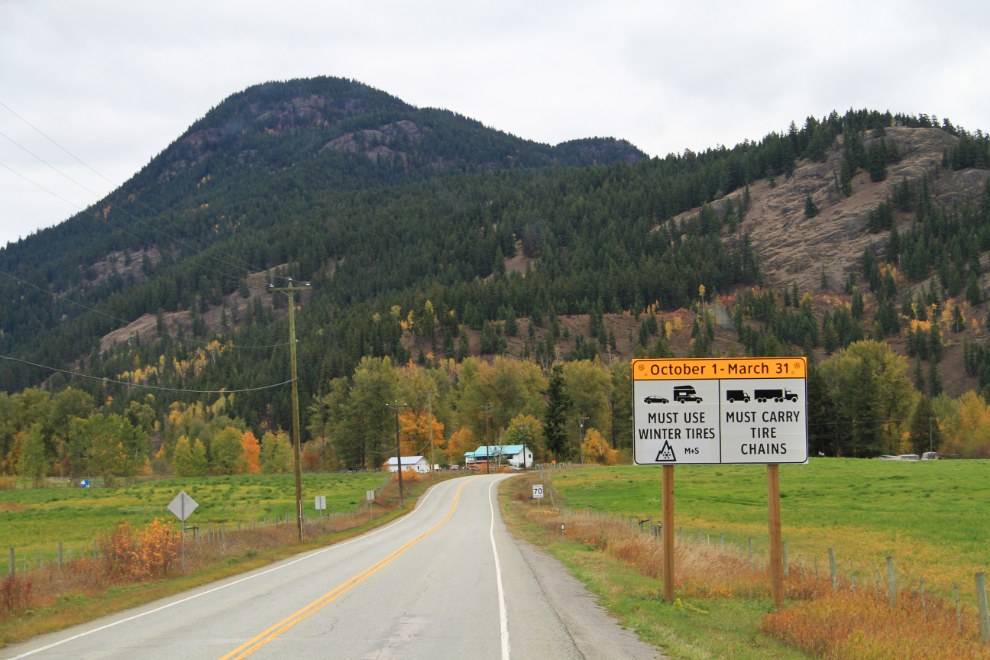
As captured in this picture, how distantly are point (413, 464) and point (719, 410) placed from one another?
315ft

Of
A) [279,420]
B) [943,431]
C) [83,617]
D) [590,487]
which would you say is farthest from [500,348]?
[83,617]

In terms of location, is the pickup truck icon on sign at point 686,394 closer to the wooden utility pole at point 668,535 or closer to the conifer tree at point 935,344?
the wooden utility pole at point 668,535

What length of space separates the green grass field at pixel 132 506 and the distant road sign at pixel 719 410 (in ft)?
84.5

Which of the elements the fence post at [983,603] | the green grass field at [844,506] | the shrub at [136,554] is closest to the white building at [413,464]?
the green grass field at [844,506]

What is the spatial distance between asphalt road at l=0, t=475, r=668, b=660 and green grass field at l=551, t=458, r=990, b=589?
12740 mm

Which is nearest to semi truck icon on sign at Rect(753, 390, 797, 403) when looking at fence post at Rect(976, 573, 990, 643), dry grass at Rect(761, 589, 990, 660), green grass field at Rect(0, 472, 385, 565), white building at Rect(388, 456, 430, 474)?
dry grass at Rect(761, 589, 990, 660)

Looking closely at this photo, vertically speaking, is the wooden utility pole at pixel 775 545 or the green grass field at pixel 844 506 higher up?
the wooden utility pole at pixel 775 545

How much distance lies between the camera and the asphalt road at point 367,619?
34.0 feet

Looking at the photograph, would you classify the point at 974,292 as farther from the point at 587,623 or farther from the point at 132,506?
the point at 587,623

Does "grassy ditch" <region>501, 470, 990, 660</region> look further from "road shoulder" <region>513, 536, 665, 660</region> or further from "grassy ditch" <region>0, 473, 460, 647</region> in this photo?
"grassy ditch" <region>0, 473, 460, 647</region>

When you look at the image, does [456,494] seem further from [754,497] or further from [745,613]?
[745,613]

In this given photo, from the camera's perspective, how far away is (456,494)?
66.0 metres

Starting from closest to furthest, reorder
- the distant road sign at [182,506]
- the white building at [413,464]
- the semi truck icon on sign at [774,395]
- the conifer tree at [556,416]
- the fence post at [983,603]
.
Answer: the fence post at [983,603], the semi truck icon on sign at [774,395], the distant road sign at [182,506], the conifer tree at [556,416], the white building at [413,464]

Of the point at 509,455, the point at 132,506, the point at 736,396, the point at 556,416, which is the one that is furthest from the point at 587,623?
the point at 509,455
